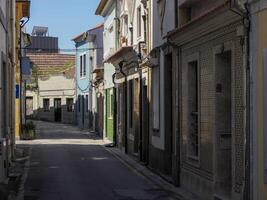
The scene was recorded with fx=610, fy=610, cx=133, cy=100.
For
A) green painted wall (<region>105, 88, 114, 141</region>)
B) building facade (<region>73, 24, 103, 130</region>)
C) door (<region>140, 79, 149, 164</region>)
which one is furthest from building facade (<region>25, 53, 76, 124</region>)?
door (<region>140, 79, 149, 164</region>)

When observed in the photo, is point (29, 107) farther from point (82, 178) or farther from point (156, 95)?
point (82, 178)

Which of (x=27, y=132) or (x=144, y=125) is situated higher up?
(x=144, y=125)

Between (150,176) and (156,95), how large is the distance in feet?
7.91

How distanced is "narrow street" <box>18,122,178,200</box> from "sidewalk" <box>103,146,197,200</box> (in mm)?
195

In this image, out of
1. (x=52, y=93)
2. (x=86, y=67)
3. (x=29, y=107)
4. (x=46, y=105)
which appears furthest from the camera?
(x=29, y=107)

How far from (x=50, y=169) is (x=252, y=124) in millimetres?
10156

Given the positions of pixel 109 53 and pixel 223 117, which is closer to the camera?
pixel 223 117

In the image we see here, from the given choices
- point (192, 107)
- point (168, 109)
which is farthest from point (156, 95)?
point (192, 107)

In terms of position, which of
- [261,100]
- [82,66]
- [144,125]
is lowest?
[144,125]

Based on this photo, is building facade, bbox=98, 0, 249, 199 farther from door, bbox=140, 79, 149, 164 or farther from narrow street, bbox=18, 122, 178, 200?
narrow street, bbox=18, 122, 178, 200

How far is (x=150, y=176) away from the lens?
53.6 feet

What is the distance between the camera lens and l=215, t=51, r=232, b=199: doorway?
429 inches

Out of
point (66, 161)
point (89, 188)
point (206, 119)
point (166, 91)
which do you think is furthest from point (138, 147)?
point (206, 119)

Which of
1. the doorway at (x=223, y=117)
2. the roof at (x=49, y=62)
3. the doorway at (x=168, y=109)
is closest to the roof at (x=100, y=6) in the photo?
the doorway at (x=168, y=109)
